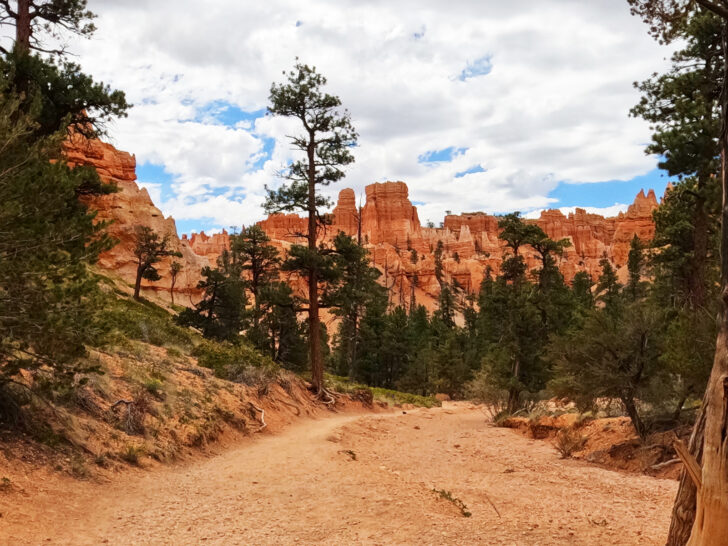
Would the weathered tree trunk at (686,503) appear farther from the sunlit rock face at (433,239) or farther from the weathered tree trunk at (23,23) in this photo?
the sunlit rock face at (433,239)

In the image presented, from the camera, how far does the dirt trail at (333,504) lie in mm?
5711

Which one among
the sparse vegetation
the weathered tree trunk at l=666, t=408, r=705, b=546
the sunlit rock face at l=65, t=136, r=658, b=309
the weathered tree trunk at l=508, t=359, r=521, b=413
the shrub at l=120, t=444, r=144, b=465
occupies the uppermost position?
the sunlit rock face at l=65, t=136, r=658, b=309

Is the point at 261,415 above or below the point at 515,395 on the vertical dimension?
above

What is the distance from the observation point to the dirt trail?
18.7ft

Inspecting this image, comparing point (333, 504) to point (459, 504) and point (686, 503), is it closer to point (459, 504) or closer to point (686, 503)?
point (459, 504)

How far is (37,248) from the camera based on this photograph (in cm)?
696

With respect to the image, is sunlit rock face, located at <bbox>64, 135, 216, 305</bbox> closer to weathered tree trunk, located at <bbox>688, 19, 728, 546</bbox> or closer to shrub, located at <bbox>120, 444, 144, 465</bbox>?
shrub, located at <bbox>120, 444, 144, 465</bbox>

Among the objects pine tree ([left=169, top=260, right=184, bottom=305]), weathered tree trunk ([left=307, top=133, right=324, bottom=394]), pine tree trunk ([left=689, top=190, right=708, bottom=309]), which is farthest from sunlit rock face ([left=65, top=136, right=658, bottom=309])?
pine tree trunk ([left=689, top=190, right=708, bottom=309])

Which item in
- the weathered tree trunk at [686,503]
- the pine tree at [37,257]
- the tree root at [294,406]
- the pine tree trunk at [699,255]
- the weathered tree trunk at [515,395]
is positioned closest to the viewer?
the weathered tree trunk at [686,503]

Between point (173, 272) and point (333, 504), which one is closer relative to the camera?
point (333, 504)

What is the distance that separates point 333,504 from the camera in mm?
6820

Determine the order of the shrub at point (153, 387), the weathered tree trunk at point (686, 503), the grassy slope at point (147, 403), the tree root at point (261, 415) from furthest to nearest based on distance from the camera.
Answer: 1. the tree root at point (261, 415)
2. the shrub at point (153, 387)
3. the grassy slope at point (147, 403)
4. the weathered tree trunk at point (686, 503)

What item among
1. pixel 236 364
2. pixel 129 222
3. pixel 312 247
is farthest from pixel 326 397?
pixel 129 222

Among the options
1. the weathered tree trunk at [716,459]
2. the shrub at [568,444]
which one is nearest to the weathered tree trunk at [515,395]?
the shrub at [568,444]
